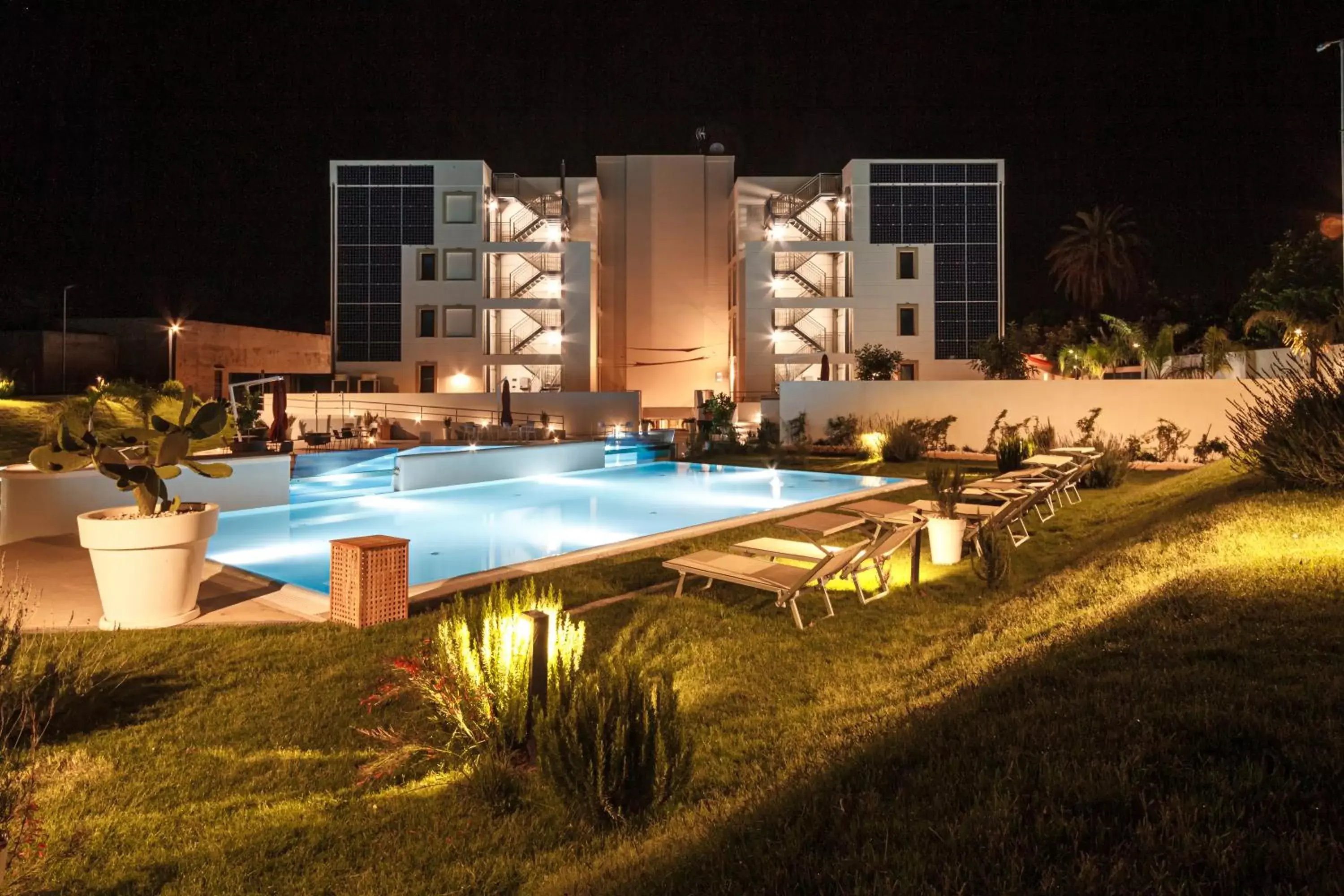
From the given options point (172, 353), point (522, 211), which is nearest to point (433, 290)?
point (522, 211)

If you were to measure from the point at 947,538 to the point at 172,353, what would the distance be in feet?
110

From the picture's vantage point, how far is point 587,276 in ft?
109

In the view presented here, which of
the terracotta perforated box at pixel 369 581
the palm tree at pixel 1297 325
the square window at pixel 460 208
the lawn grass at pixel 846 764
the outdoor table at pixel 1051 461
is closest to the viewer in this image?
the lawn grass at pixel 846 764

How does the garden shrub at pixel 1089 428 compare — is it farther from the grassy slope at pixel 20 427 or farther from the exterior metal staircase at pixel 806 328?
the grassy slope at pixel 20 427

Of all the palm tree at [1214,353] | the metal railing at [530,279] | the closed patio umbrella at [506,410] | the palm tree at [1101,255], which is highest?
the palm tree at [1101,255]

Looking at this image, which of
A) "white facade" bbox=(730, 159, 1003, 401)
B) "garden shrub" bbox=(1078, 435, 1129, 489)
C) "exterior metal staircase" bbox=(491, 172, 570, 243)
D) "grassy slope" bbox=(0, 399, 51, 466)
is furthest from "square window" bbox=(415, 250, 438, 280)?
"garden shrub" bbox=(1078, 435, 1129, 489)

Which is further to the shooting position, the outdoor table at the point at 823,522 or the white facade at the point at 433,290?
the white facade at the point at 433,290

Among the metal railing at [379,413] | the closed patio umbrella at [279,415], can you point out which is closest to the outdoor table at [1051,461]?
the closed patio umbrella at [279,415]

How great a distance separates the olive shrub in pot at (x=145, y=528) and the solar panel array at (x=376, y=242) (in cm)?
2922

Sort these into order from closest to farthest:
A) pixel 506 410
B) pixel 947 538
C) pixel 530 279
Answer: pixel 947 538 < pixel 506 410 < pixel 530 279

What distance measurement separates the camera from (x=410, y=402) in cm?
2717

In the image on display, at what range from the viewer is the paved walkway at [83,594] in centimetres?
529

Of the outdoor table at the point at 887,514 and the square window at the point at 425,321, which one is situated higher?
the square window at the point at 425,321

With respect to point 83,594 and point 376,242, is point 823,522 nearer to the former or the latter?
point 83,594
